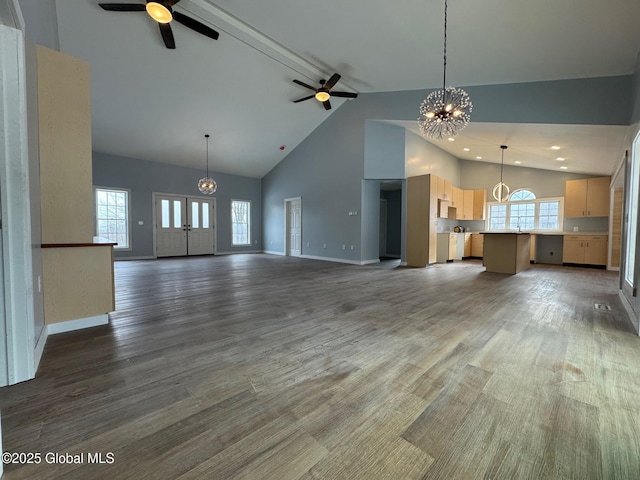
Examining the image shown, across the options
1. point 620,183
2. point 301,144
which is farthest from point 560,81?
point 301,144

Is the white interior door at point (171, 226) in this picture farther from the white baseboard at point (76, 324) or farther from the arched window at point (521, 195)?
the arched window at point (521, 195)

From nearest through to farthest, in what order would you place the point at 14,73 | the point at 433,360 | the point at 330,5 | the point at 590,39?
the point at 14,73 → the point at 433,360 → the point at 590,39 → the point at 330,5

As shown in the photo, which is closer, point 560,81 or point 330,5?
point 330,5

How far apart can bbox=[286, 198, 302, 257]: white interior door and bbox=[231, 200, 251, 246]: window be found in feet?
6.34

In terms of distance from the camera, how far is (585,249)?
7.43 meters

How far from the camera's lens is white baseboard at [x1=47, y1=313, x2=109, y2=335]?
2.59 metres

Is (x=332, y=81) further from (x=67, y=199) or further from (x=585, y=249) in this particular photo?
(x=585, y=249)

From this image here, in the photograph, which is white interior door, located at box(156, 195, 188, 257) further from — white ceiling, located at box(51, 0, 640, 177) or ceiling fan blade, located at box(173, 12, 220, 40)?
ceiling fan blade, located at box(173, 12, 220, 40)

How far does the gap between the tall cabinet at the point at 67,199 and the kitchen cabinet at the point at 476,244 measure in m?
9.70

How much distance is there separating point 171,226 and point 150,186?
1394 mm

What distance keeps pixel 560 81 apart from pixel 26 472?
23.2ft

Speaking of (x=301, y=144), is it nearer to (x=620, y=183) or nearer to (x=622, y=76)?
(x=622, y=76)

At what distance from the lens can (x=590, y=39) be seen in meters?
3.54

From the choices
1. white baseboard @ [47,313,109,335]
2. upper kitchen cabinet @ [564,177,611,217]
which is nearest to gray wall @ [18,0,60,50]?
white baseboard @ [47,313,109,335]
